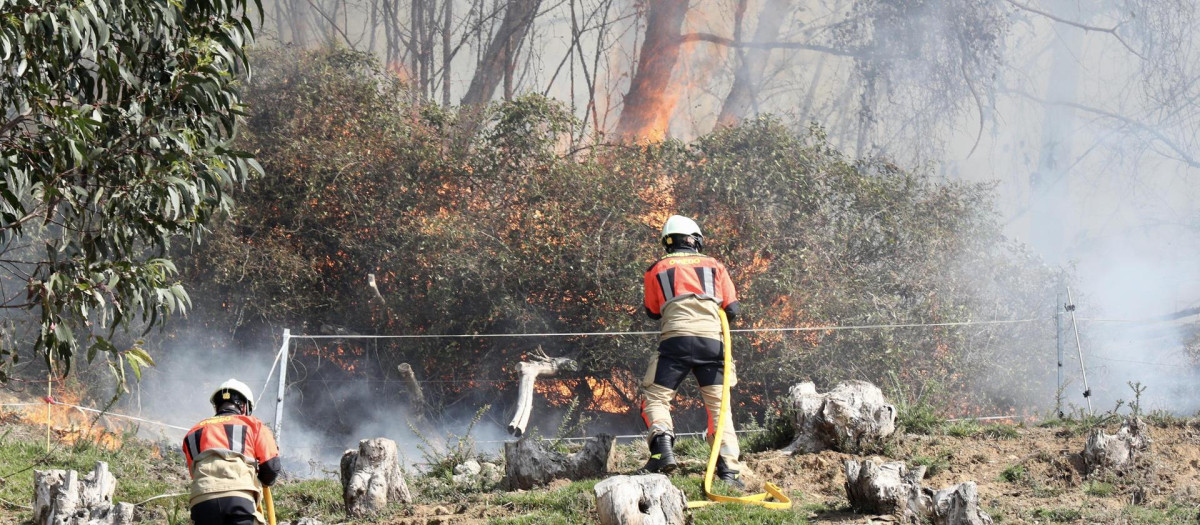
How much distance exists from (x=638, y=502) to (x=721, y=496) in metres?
1.13

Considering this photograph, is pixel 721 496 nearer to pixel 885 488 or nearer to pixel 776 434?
pixel 885 488

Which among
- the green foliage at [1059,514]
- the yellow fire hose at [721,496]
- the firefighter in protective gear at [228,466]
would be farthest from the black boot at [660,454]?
the firefighter in protective gear at [228,466]

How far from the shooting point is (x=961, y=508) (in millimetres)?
5672

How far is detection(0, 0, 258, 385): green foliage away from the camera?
6.08 m

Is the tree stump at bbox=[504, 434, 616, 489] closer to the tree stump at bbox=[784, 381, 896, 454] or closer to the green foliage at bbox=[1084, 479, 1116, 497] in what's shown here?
the tree stump at bbox=[784, 381, 896, 454]

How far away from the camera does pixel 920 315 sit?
15000 millimetres

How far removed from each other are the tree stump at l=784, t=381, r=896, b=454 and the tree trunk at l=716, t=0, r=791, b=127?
12148 millimetres

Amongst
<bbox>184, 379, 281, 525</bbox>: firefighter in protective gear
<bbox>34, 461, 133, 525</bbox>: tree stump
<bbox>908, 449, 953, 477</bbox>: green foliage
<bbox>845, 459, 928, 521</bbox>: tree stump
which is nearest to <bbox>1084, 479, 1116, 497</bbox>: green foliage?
<bbox>908, 449, 953, 477</bbox>: green foliage

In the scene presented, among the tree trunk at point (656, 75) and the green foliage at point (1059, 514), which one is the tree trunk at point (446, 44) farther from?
the green foliage at point (1059, 514)

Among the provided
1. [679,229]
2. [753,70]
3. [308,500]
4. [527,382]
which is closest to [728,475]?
[679,229]

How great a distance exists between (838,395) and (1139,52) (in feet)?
54.8

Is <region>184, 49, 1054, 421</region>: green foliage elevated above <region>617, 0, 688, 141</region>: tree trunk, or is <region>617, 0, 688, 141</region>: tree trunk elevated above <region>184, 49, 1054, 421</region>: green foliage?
<region>617, 0, 688, 141</region>: tree trunk

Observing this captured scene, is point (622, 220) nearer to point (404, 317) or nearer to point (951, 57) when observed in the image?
point (404, 317)

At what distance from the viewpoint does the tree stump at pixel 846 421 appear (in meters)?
8.09
